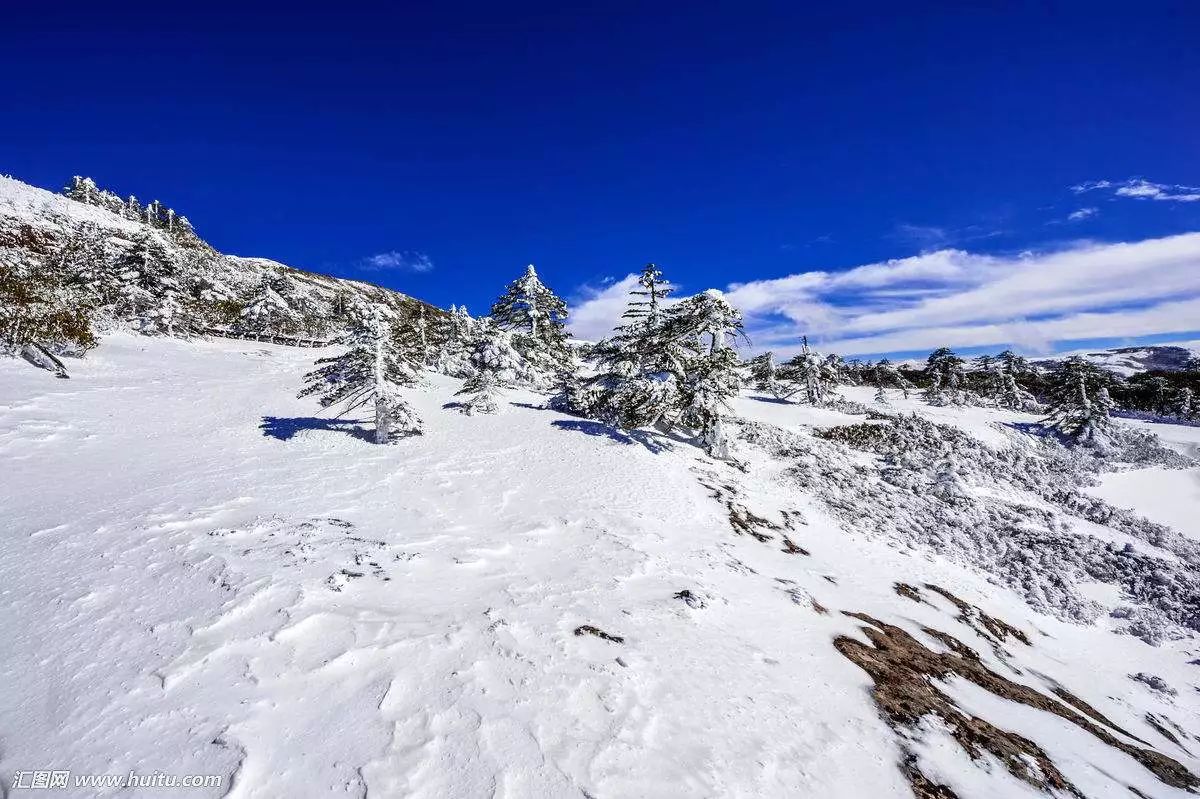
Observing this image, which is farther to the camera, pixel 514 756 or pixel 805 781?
pixel 805 781

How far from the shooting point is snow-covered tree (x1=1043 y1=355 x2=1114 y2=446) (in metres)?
Answer: 28.2

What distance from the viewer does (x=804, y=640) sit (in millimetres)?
8109

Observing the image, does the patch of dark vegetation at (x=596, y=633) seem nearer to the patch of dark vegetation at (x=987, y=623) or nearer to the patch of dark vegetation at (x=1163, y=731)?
the patch of dark vegetation at (x=987, y=623)

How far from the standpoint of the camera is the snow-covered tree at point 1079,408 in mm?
28247

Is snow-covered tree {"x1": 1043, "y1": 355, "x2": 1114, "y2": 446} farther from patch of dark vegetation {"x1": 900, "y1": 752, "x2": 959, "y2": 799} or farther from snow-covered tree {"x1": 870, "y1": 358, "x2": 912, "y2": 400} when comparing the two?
patch of dark vegetation {"x1": 900, "y1": 752, "x2": 959, "y2": 799}

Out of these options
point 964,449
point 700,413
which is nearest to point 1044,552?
point 964,449

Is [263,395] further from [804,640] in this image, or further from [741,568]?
[804,640]

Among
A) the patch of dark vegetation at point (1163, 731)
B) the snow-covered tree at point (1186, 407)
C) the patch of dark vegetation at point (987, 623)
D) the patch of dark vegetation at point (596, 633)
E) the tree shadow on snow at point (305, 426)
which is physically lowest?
the patch of dark vegetation at point (1163, 731)

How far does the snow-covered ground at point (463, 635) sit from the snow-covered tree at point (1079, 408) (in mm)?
18764

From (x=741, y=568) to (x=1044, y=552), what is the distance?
46.1 ft

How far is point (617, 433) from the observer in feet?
70.6

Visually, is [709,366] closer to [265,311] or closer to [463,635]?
[463,635]

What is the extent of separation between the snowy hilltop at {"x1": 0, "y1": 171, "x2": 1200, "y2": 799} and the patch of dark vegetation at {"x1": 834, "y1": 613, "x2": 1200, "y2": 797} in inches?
2.4

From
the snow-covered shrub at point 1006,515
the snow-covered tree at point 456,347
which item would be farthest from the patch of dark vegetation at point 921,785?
the snow-covered tree at point 456,347
